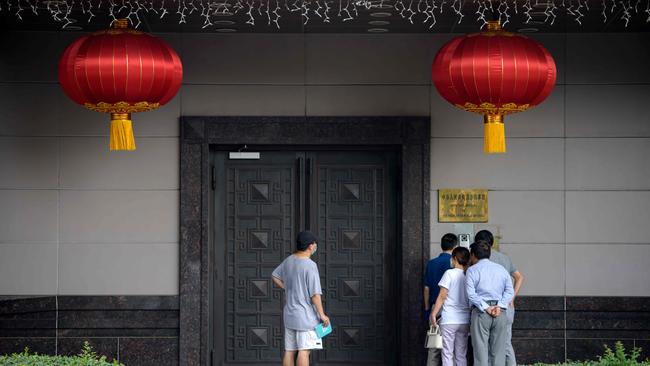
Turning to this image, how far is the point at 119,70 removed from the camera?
8055mm

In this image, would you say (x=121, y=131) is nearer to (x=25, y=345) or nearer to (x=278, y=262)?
(x=278, y=262)

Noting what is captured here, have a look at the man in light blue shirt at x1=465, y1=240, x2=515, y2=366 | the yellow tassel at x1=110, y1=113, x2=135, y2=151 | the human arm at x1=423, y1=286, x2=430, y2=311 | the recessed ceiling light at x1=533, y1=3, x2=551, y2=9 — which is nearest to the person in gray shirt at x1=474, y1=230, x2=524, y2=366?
the man in light blue shirt at x1=465, y1=240, x2=515, y2=366

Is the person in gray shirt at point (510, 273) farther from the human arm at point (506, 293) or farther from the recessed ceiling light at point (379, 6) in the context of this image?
the recessed ceiling light at point (379, 6)

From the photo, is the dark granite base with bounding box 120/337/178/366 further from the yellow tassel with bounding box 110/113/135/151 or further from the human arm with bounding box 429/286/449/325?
the human arm with bounding box 429/286/449/325

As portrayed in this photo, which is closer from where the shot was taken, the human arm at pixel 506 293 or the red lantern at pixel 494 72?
the red lantern at pixel 494 72

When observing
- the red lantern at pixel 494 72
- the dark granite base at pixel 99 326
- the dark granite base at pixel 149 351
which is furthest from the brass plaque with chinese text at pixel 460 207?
the dark granite base at pixel 149 351

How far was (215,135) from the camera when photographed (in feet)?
33.9

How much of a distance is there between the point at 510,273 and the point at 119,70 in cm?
425

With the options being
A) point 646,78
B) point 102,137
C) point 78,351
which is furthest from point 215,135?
point 646,78

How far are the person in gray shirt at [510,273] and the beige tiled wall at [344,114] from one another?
0.58 meters

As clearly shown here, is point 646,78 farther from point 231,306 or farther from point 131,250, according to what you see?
point 131,250

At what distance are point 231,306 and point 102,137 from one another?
2.23 m

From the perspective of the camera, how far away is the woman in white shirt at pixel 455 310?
369 inches

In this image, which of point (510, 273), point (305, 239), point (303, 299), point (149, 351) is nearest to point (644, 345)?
point (510, 273)
